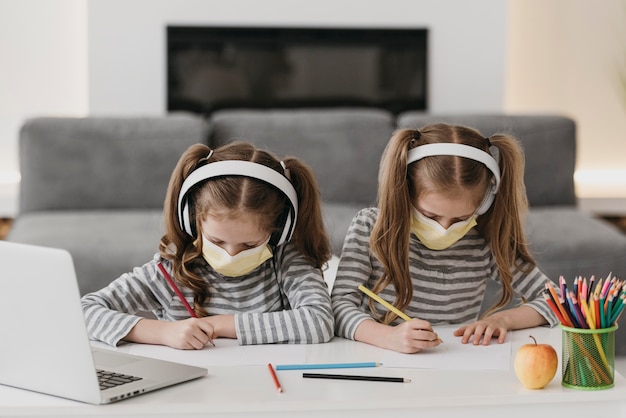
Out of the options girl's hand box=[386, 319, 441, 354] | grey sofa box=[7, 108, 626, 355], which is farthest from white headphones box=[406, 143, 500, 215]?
grey sofa box=[7, 108, 626, 355]

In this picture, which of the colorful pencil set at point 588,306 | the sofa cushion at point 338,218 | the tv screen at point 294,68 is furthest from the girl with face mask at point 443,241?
the tv screen at point 294,68

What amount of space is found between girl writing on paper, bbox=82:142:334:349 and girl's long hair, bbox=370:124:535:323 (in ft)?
0.38

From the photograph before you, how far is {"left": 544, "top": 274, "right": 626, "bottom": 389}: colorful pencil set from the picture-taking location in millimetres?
1244

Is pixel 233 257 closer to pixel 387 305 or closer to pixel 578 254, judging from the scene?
pixel 387 305

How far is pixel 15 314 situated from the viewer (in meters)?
1.21

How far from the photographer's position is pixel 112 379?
125cm

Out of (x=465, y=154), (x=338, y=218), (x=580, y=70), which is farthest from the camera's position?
(x=580, y=70)

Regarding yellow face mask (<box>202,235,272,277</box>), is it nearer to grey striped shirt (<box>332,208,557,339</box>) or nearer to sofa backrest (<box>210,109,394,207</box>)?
grey striped shirt (<box>332,208,557,339</box>)

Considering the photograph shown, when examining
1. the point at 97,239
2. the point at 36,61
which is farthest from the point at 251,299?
the point at 36,61

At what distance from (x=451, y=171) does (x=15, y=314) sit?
0.76 meters

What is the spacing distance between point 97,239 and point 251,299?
4.86ft

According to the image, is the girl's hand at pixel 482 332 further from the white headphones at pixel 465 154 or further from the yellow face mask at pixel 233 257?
the yellow face mask at pixel 233 257

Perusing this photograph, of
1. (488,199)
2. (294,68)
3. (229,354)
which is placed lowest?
(229,354)

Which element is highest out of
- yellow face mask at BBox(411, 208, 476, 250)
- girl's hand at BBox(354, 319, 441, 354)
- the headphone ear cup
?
the headphone ear cup
